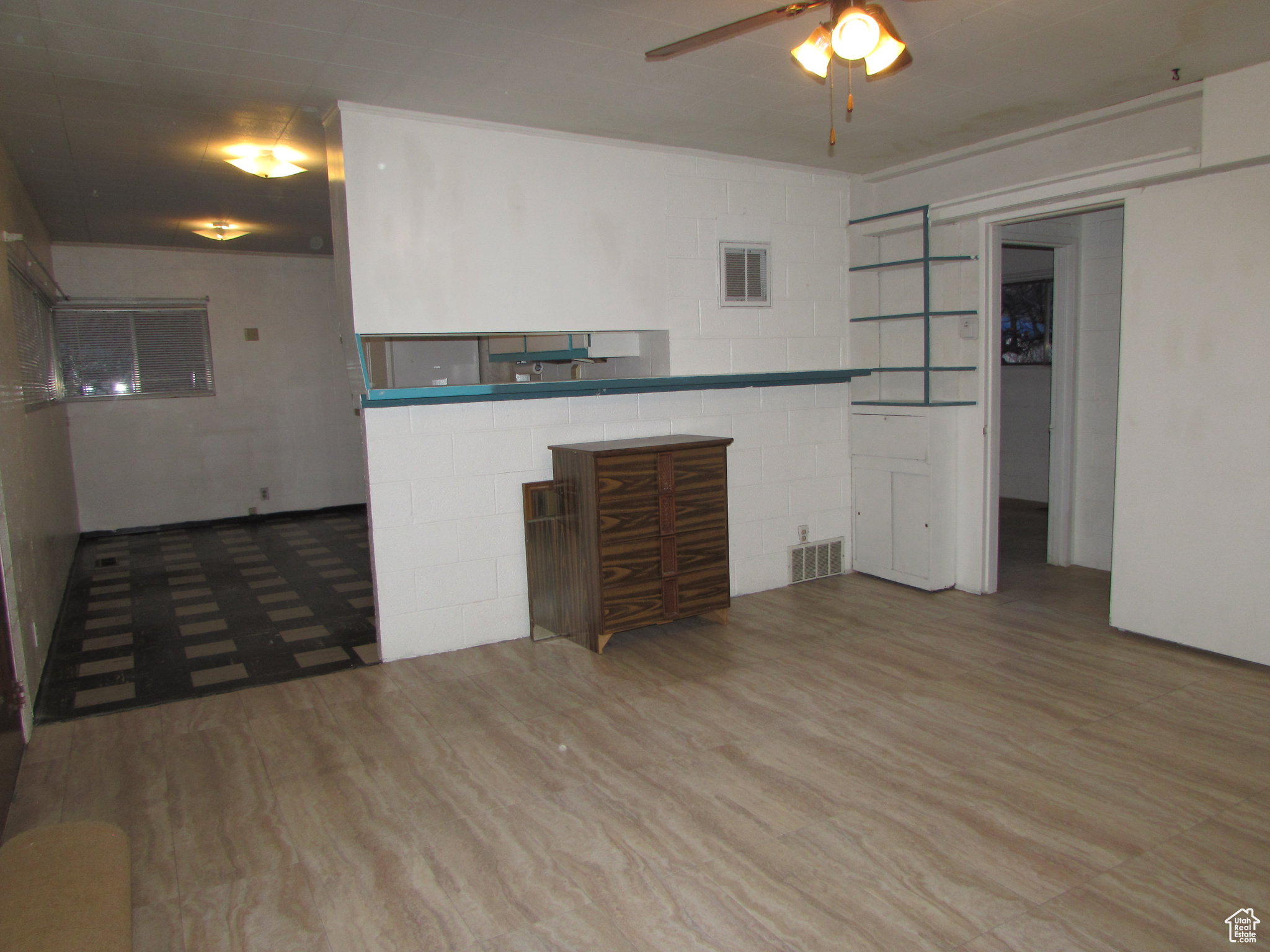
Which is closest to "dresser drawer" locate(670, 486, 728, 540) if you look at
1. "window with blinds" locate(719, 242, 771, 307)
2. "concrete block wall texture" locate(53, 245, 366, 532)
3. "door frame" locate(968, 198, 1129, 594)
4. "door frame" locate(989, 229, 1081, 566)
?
"window with blinds" locate(719, 242, 771, 307)

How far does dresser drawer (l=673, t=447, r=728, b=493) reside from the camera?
4.32 m

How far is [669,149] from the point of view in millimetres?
4730

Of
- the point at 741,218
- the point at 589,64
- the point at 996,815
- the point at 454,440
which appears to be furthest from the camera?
the point at 741,218

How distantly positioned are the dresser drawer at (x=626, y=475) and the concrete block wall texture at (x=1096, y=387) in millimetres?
3244

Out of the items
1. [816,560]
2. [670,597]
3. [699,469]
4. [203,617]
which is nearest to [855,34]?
[699,469]

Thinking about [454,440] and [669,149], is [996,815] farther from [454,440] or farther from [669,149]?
[669,149]

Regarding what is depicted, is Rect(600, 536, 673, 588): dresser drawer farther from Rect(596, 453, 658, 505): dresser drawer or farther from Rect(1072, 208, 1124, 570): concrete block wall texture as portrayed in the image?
Rect(1072, 208, 1124, 570): concrete block wall texture

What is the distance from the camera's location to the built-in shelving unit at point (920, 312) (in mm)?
4941

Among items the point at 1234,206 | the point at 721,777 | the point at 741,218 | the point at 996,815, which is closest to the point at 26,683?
the point at 721,777

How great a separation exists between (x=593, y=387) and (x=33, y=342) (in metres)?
3.94

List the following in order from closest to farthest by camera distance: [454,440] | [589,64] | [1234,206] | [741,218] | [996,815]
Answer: [996,815] < [589,64] < [1234,206] < [454,440] < [741,218]

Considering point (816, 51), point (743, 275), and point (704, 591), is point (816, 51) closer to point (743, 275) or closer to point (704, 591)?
point (743, 275)

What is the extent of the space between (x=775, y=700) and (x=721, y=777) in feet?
2.36

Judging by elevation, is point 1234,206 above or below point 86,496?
above
